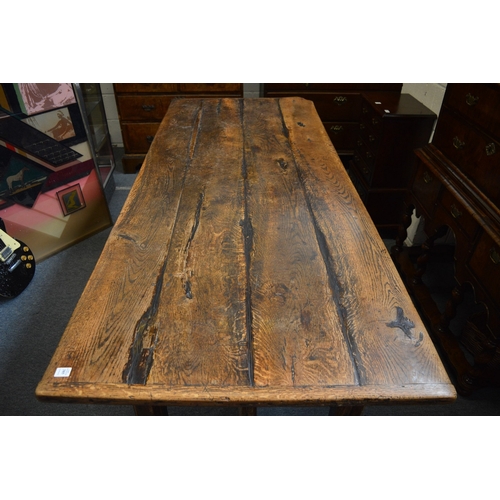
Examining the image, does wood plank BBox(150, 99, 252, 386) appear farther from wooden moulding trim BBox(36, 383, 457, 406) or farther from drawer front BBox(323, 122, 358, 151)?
drawer front BBox(323, 122, 358, 151)

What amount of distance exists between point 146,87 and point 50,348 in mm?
2000

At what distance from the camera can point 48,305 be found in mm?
2141

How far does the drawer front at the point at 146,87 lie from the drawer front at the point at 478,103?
1.98 meters

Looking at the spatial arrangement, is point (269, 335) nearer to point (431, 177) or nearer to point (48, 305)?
point (431, 177)

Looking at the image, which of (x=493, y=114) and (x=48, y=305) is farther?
(x=48, y=305)

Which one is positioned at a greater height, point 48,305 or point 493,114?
point 493,114

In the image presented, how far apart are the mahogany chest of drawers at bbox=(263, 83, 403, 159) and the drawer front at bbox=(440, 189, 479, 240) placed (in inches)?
57.3

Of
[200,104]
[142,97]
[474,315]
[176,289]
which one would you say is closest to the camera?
[176,289]

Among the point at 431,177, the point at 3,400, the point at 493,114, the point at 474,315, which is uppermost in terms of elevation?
the point at 493,114

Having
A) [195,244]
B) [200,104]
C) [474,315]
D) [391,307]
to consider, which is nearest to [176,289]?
[195,244]

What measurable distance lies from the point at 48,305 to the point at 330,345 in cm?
175

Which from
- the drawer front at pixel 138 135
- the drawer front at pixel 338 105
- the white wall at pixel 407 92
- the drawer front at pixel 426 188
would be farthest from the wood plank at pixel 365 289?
the drawer front at pixel 138 135

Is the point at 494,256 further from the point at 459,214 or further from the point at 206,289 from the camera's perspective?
the point at 206,289

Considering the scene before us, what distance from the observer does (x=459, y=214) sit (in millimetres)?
1671
